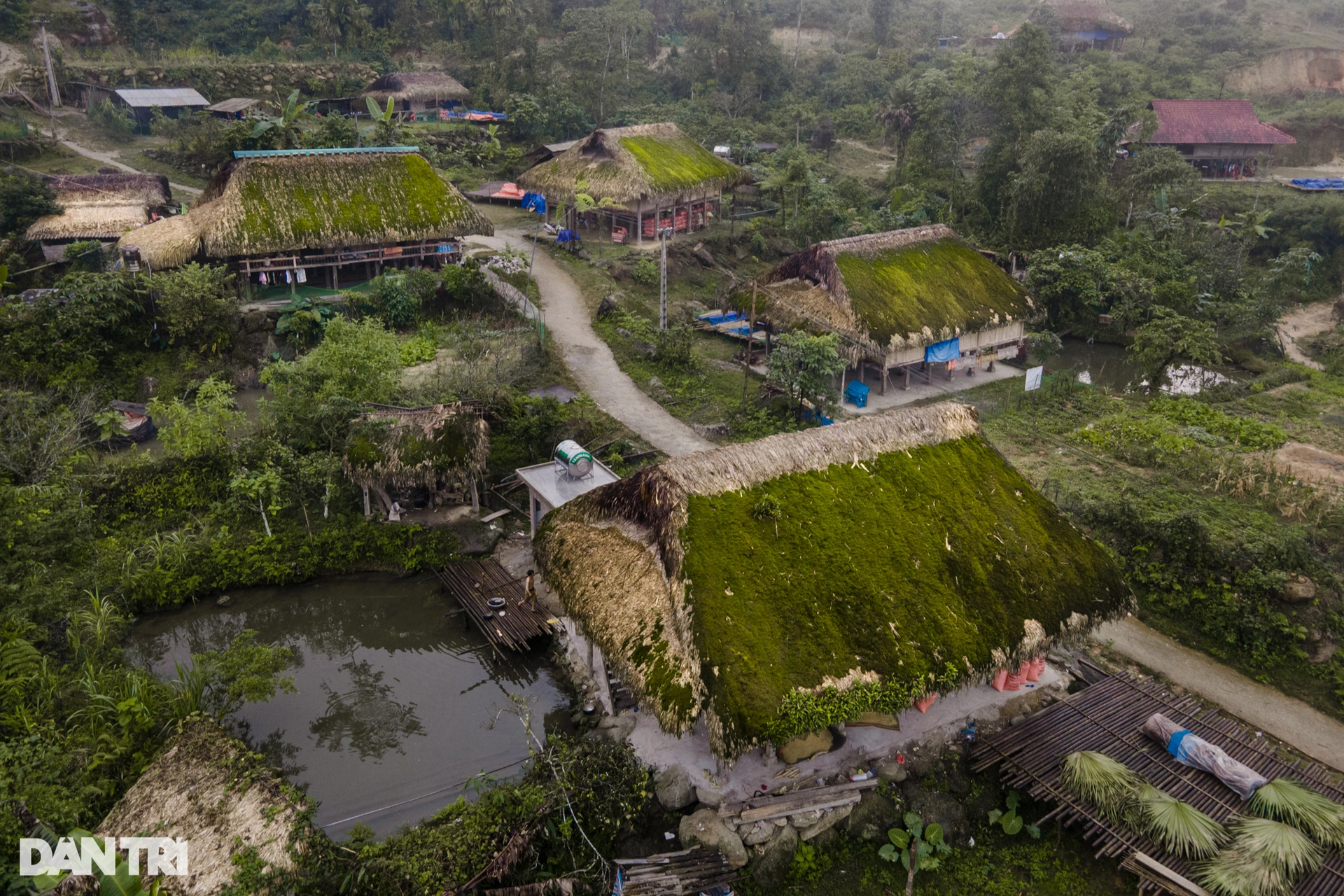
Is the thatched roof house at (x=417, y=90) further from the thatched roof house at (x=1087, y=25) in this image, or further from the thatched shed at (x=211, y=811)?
the thatched shed at (x=211, y=811)

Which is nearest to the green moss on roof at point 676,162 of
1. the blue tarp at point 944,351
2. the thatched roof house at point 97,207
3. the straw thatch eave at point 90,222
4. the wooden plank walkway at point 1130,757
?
the blue tarp at point 944,351

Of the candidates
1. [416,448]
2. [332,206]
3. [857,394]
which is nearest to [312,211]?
[332,206]

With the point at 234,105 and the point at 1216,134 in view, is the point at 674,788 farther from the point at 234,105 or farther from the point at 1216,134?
the point at 1216,134

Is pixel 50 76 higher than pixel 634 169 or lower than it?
higher

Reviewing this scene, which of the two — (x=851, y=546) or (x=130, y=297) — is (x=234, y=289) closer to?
(x=130, y=297)

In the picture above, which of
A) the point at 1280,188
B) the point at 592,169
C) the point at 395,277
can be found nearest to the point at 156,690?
the point at 395,277

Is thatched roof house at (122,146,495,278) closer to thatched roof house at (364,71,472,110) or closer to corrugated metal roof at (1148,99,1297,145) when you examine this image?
thatched roof house at (364,71,472,110)

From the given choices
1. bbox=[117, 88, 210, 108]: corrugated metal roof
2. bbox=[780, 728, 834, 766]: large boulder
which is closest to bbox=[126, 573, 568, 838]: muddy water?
bbox=[780, 728, 834, 766]: large boulder

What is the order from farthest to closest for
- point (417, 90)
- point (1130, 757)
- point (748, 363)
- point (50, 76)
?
point (417, 90) < point (50, 76) < point (748, 363) < point (1130, 757)
